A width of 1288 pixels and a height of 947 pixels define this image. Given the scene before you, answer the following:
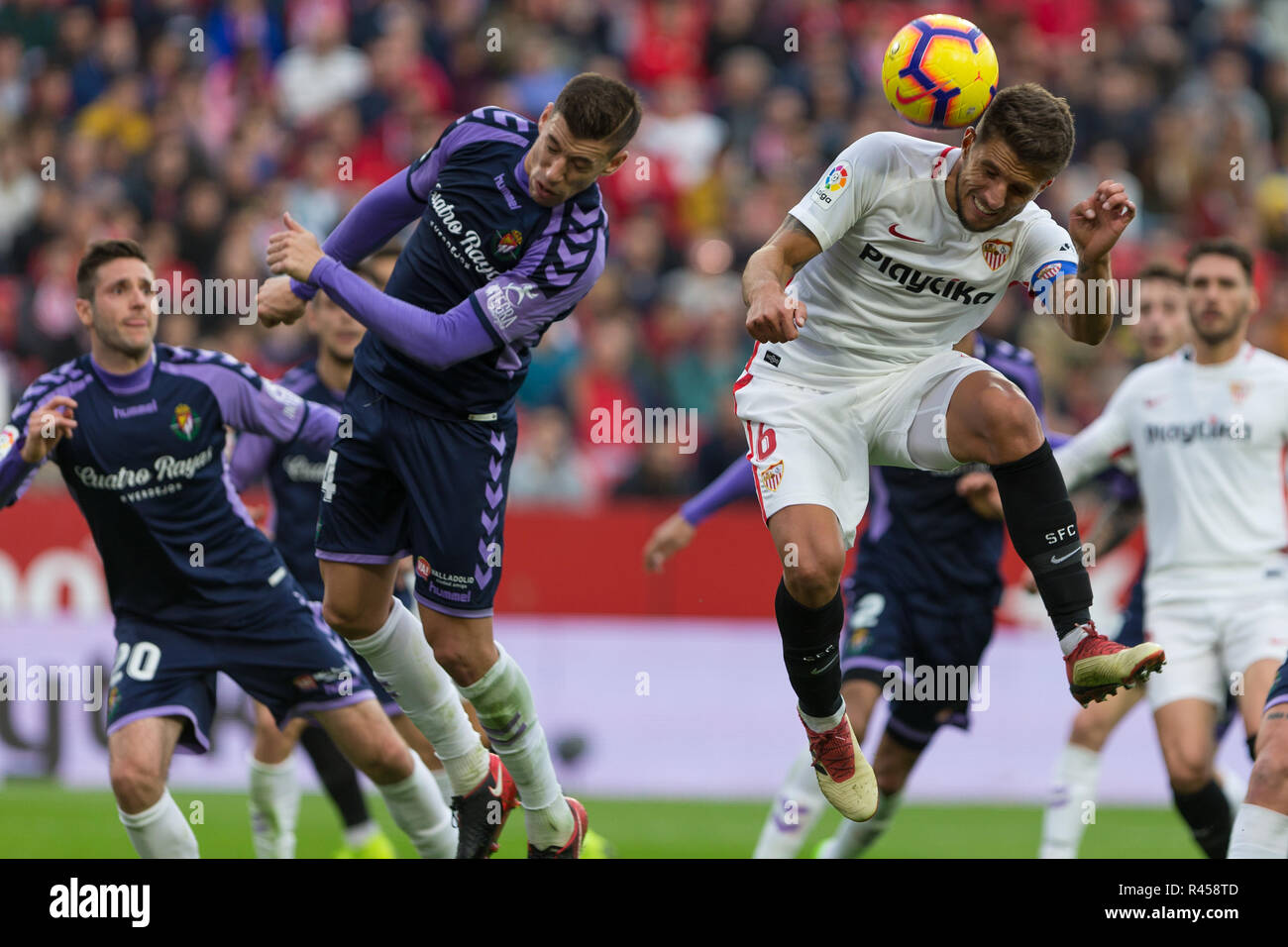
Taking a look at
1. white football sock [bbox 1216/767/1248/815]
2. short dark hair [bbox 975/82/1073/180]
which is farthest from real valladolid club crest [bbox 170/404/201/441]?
white football sock [bbox 1216/767/1248/815]

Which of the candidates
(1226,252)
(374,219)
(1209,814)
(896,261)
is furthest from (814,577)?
(1226,252)

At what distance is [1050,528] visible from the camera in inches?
245

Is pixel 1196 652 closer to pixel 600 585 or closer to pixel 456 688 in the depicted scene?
pixel 456 688

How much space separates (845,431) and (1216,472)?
9.54 feet

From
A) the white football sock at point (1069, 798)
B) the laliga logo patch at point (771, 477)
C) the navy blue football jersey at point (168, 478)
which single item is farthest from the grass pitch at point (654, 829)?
→ the laliga logo patch at point (771, 477)

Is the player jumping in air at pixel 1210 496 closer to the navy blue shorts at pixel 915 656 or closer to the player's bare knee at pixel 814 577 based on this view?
the navy blue shorts at pixel 915 656

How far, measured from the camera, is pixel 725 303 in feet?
48.6

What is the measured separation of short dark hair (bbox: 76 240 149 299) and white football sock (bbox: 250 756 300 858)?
2.69 m

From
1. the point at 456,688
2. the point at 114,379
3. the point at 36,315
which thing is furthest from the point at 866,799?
the point at 36,315

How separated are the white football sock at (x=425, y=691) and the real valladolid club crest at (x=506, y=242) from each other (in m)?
1.56

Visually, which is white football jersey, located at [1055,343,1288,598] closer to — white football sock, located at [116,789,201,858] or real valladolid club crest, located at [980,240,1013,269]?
real valladolid club crest, located at [980,240,1013,269]

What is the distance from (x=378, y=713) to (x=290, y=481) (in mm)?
2002

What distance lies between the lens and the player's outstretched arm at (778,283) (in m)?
5.57

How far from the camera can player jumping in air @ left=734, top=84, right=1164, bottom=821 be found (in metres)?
6.04
